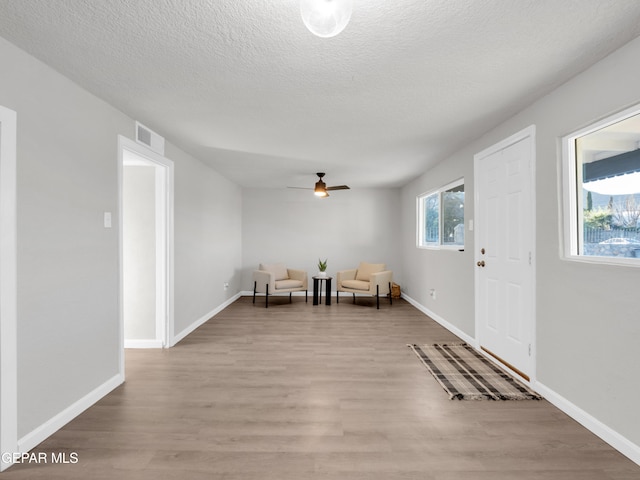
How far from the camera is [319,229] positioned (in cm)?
731

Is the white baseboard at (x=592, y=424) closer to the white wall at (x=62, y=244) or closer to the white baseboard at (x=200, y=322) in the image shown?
the white wall at (x=62, y=244)

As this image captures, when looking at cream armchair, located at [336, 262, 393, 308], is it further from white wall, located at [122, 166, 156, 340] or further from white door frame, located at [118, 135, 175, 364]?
white wall, located at [122, 166, 156, 340]

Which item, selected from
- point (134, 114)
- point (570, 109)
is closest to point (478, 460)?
point (570, 109)

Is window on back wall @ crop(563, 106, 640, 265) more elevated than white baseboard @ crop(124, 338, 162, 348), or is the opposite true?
window on back wall @ crop(563, 106, 640, 265)

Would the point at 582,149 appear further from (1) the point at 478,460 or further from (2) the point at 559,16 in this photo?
(1) the point at 478,460

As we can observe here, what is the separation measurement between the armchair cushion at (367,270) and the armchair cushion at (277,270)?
1.52 metres

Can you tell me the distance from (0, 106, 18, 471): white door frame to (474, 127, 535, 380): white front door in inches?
141

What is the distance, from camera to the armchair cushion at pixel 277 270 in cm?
656

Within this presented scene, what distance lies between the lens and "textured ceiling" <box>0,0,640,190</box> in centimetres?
161

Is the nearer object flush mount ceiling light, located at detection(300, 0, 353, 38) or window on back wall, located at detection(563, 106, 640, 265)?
flush mount ceiling light, located at detection(300, 0, 353, 38)

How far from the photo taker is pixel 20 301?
6.22ft

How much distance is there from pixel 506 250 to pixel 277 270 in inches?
176

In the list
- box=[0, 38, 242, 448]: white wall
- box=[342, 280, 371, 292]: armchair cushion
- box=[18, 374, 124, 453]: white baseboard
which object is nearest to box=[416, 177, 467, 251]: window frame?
box=[342, 280, 371, 292]: armchair cushion

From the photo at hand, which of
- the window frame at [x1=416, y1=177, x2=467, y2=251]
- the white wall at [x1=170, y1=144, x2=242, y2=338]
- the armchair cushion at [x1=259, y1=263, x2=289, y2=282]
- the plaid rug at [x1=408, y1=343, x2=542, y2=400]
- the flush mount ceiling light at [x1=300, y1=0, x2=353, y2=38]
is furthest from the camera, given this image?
the armchair cushion at [x1=259, y1=263, x2=289, y2=282]
